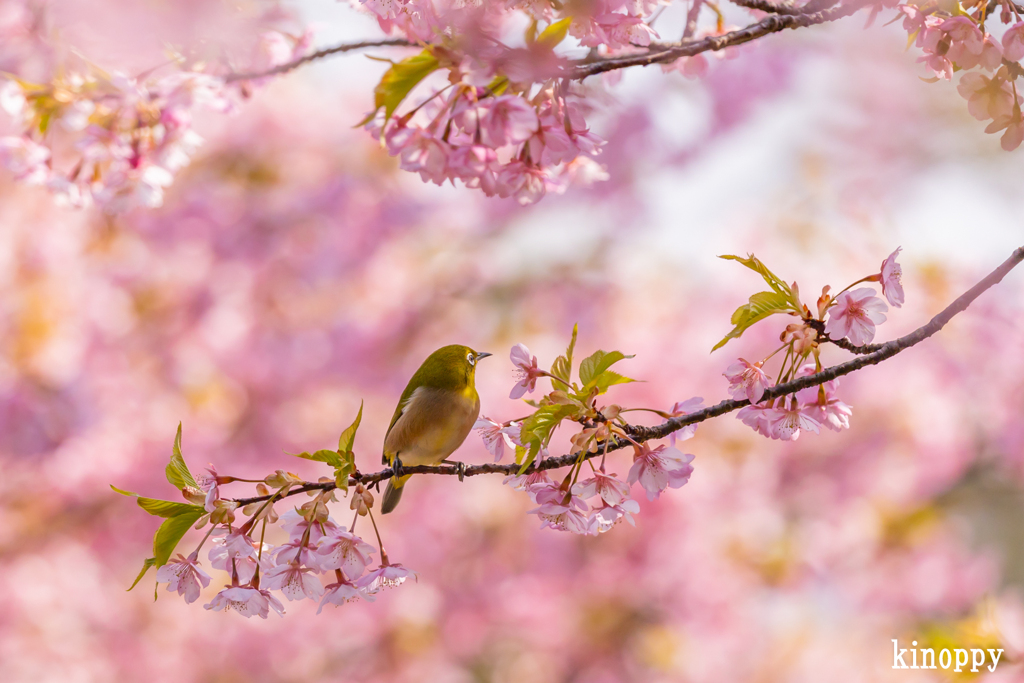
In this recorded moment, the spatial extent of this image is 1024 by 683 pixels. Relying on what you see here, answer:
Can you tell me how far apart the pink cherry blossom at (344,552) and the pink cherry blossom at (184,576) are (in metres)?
0.21

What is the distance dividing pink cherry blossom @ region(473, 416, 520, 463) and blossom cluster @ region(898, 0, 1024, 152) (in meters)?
0.96

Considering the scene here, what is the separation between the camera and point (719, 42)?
114cm

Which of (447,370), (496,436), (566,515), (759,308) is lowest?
(566,515)

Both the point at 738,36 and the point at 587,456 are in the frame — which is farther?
the point at 738,36

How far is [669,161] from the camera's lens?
5.55 metres

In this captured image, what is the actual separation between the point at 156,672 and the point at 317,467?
229cm

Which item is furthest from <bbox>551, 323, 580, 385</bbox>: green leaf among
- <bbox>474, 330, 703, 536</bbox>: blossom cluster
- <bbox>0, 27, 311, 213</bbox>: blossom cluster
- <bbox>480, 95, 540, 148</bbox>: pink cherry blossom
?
<bbox>0, 27, 311, 213</bbox>: blossom cluster

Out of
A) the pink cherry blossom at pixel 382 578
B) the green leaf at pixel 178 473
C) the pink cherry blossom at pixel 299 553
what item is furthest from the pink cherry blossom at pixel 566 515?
the green leaf at pixel 178 473

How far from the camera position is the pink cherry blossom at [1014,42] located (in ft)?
3.63

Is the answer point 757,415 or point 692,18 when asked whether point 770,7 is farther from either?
point 757,415

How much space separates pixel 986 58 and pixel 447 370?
1.16 metres

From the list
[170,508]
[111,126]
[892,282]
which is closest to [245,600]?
[170,508]

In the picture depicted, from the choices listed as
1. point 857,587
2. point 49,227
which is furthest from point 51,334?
point 857,587

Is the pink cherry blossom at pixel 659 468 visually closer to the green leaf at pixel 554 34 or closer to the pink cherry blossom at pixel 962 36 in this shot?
the green leaf at pixel 554 34
